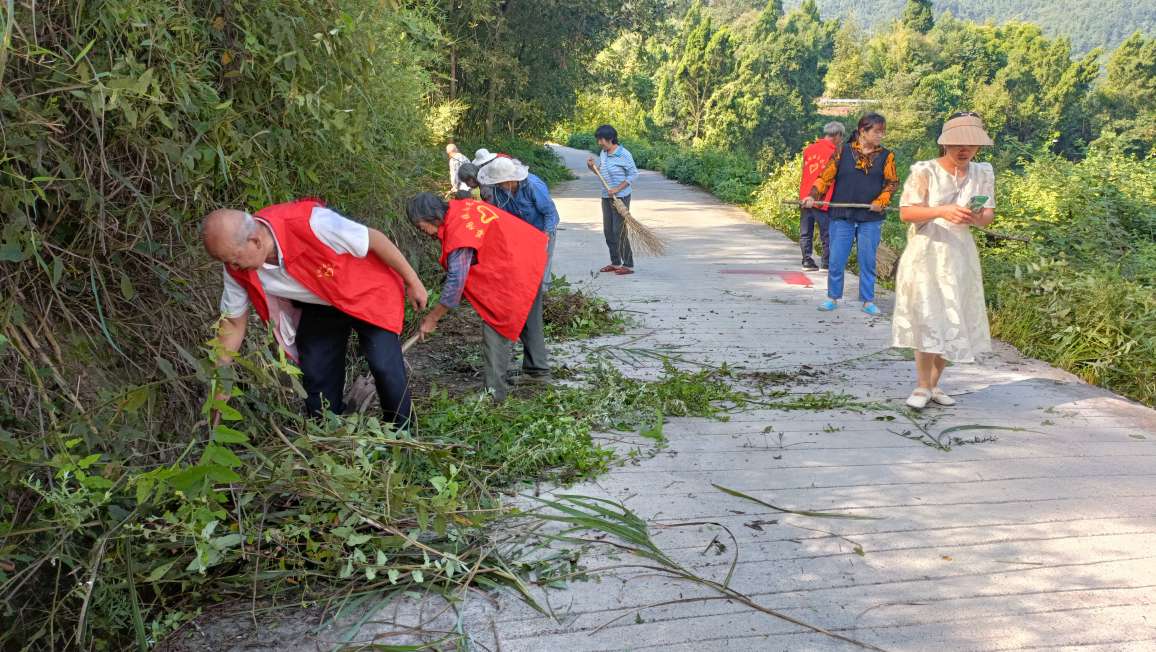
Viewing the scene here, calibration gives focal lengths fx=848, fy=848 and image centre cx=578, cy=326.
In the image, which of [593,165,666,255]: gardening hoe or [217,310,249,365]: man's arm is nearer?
[217,310,249,365]: man's arm

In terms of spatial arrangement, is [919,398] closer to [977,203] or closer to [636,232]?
[977,203]

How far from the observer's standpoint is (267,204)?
170 inches

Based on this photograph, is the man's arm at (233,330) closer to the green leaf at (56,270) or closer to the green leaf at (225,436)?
the green leaf at (56,270)

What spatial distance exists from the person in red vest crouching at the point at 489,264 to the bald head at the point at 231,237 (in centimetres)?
140

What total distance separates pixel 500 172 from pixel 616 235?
349 cm

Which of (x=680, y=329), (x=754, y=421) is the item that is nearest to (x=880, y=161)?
(x=680, y=329)

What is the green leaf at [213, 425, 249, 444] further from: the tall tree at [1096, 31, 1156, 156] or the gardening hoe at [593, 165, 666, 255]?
the tall tree at [1096, 31, 1156, 156]

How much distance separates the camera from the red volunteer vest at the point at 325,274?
3791mm

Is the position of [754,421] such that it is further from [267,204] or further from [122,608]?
[122,608]

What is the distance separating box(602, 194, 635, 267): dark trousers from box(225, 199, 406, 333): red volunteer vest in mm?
6038

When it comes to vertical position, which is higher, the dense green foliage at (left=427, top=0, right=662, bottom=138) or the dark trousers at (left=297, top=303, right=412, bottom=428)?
the dense green foliage at (left=427, top=0, right=662, bottom=138)

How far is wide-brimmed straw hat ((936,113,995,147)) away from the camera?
5020 mm

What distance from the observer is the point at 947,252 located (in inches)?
206

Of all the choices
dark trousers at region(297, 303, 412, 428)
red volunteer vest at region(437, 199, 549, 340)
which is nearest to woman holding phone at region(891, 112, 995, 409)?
red volunteer vest at region(437, 199, 549, 340)
